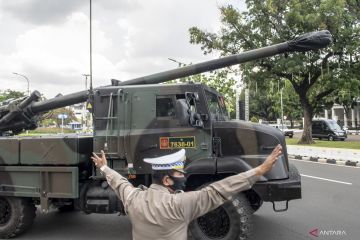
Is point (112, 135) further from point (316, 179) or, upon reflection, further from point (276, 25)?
point (276, 25)

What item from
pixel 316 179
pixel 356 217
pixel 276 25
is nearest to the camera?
pixel 356 217

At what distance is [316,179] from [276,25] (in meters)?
13.8

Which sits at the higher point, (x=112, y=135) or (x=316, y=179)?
(x=112, y=135)

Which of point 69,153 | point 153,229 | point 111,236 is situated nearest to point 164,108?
point 69,153

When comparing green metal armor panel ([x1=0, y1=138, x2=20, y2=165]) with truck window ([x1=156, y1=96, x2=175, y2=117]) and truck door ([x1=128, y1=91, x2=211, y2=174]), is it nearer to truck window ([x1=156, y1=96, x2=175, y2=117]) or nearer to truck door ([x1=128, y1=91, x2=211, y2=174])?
truck door ([x1=128, y1=91, x2=211, y2=174])

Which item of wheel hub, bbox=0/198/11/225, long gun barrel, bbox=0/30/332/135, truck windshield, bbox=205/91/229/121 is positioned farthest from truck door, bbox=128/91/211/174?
wheel hub, bbox=0/198/11/225

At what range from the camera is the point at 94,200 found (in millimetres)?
6504

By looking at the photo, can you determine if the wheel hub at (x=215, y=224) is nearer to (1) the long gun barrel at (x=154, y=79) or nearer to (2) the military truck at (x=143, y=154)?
(2) the military truck at (x=143, y=154)

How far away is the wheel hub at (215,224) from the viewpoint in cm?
589

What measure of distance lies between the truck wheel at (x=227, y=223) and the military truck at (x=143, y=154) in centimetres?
1

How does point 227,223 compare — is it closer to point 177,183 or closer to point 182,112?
point 182,112

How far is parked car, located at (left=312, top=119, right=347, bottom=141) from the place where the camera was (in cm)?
3459

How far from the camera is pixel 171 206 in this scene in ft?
8.80

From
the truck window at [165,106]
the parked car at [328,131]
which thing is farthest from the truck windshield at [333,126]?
the truck window at [165,106]
